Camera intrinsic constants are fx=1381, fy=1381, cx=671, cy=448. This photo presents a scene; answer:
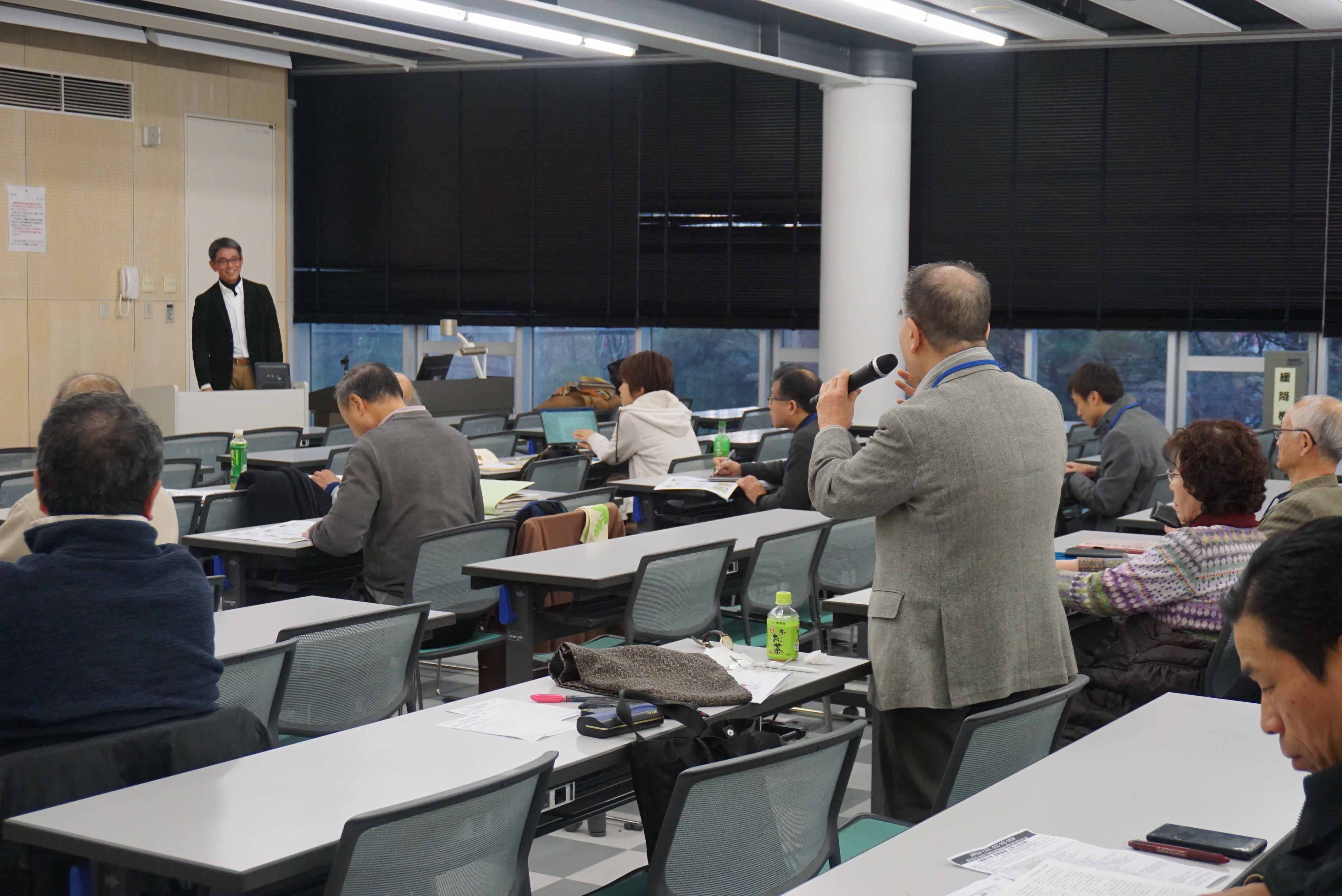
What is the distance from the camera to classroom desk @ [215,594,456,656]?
340 centimetres

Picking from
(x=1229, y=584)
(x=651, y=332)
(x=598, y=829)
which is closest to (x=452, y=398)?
(x=651, y=332)

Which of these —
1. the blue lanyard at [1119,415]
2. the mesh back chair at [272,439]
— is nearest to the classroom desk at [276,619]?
the blue lanyard at [1119,415]

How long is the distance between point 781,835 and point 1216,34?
9.67 meters

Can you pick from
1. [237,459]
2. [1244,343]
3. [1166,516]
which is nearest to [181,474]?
[237,459]

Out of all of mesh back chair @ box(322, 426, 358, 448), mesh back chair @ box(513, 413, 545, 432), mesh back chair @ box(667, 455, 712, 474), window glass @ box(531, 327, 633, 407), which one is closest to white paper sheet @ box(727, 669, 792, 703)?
mesh back chair @ box(667, 455, 712, 474)

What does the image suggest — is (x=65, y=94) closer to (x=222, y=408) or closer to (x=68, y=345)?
(x=68, y=345)

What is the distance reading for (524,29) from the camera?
9.30 metres

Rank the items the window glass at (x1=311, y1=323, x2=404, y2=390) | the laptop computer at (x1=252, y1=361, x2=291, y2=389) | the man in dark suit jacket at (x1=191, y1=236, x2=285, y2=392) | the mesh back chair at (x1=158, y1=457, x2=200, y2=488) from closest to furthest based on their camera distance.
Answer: the mesh back chair at (x1=158, y1=457, x2=200, y2=488) < the laptop computer at (x1=252, y1=361, x2=291, y2=389) < the man in dark suit jacket at (x1=191, y1=236, x2=285, y2=392) < the window glass at (x1=311, y1=323, x2=404, y2=390)

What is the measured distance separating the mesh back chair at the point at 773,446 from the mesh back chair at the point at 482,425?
1966 mm

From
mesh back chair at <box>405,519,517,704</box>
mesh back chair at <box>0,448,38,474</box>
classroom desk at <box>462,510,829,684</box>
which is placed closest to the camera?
classroom desk at <box>462,510,829,684</box>

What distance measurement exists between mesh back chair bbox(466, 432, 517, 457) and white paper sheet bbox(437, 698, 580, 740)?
522 centimetres

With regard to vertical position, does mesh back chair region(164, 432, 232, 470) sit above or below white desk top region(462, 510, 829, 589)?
above

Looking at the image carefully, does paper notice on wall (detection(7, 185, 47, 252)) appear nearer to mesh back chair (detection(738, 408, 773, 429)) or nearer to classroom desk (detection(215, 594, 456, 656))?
mesh back chair (detection(738, 408, 773, 429))

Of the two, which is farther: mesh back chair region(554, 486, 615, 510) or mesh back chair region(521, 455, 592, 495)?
mesh back chair region(521, 455, 592, 495)
